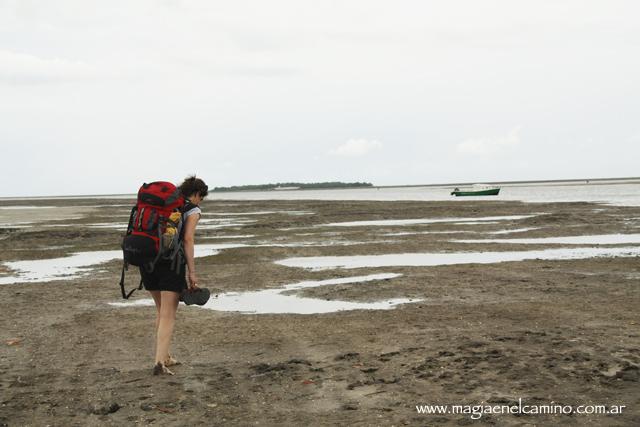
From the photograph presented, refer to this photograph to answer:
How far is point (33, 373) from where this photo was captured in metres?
7.64

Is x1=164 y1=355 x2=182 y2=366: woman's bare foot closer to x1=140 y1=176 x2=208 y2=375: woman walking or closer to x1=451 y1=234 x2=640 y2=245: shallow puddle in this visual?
x1=140 y1=176 x2=208 y2=375: woman walking

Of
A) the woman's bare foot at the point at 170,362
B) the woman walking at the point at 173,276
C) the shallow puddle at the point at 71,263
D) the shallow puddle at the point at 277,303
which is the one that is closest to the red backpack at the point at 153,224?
the woman walking at the point at 173,276

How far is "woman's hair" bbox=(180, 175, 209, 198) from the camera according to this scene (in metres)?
7.36

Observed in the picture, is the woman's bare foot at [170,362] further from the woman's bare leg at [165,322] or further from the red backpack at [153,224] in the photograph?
the red backpack at [153,224]

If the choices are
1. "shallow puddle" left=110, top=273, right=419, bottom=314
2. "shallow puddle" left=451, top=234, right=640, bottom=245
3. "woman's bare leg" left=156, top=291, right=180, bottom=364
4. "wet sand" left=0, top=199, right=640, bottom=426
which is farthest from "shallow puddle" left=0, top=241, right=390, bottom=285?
"woman's bare leg" left=156, top=291, right=180, bottom=364

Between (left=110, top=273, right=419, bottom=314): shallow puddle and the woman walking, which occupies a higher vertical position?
the woman walking

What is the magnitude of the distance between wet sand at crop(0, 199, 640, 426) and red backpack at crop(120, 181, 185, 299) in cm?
137

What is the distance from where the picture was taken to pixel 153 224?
6953 millimetres

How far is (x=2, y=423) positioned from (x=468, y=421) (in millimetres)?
4048

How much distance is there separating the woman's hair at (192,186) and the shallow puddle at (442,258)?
10.6 metres

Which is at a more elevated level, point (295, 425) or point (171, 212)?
point (171, 212)

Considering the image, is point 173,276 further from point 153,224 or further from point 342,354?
point 342,354

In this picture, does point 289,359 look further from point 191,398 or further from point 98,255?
point 98,255

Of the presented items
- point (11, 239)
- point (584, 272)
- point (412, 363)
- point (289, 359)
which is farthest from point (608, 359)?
point (11, 239)
